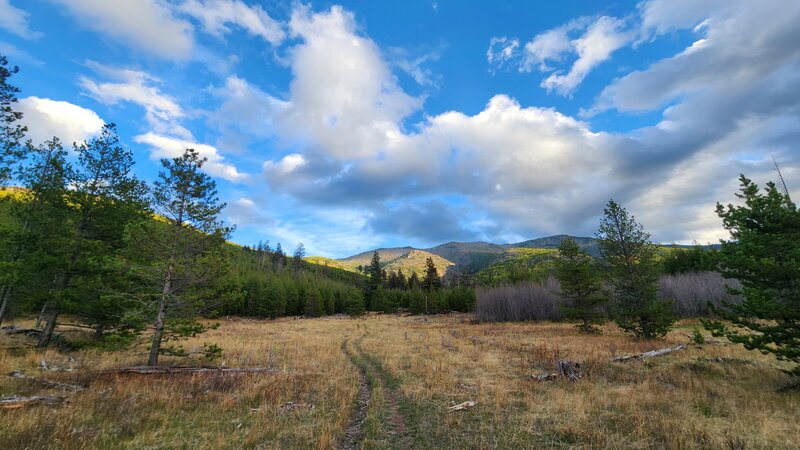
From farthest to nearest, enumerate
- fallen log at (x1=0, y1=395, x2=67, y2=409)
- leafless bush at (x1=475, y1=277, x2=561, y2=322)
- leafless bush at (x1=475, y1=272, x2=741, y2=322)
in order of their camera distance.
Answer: leafless bush at (x1=475, y1=277, x2=561, y2=322), leafless bush at (x1=475, y1=272, x2=741, y2=322), fallen log at (x1=0, y1=395, x2=67, y2=409)

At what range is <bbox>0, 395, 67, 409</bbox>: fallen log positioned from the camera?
8.88 metres

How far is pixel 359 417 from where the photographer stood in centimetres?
1013

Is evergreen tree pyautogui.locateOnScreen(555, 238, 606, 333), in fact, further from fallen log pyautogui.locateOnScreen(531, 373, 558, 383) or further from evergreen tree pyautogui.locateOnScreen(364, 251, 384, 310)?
evergreen tree pyautogui.locateOnScreen(364, 251, 384, 310)

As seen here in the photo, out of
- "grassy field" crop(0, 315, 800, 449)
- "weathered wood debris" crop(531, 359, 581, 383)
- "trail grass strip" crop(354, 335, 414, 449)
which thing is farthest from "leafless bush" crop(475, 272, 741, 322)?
"trail grass strip" crop(354, 335, 414, 449)

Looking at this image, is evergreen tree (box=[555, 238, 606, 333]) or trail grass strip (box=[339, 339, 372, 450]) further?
evergreen tree (box=[555, 238, 606, 333])

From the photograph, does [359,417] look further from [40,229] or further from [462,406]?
[40,229]

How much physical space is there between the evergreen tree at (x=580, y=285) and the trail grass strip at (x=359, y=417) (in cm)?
2786

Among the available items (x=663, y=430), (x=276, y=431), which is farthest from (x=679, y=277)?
(x=276, y=431)

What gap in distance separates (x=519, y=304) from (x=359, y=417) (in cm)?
6147

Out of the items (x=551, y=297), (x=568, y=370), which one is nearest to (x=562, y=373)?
(x=568, y=370)

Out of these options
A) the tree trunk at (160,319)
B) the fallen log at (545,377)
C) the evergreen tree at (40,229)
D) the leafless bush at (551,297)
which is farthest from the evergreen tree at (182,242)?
the leafless bush at (551,297)

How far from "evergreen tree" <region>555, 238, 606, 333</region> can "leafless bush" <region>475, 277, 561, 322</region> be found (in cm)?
2615

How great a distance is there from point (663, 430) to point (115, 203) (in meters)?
26.3

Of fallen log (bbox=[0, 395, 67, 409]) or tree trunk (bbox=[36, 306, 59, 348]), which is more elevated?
tree trunk (bbox=[36, 306, 59, 348])
